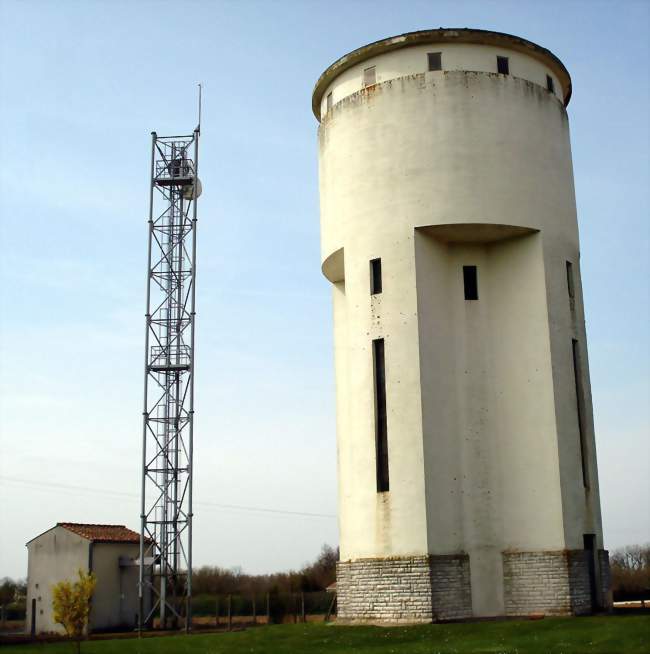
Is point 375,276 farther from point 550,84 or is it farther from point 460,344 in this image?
point 550,84

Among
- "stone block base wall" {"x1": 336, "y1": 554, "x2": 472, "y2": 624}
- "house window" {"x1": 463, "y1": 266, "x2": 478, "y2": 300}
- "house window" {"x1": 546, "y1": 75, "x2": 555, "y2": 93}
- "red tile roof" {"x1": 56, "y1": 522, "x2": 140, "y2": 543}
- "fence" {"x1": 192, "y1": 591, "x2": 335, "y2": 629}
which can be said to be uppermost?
"house window" {"x1": 546, "y1": 75, "x2": 555, "y2": 93}

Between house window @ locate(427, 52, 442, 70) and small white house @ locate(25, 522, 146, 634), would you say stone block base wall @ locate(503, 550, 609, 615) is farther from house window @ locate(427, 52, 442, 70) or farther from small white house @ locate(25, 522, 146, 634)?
small white house @ locate(25, 522, 146, 634)

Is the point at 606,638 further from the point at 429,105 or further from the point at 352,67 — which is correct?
the point at 352,67

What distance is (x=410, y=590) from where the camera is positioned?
28422 mm

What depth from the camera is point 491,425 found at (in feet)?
101

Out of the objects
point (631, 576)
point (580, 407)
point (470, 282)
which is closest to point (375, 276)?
point (470, 282)

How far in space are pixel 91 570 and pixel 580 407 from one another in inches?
1060

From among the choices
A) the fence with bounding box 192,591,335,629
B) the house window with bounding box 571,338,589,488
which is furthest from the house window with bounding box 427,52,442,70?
the fence with bounding box 192,591,335,629

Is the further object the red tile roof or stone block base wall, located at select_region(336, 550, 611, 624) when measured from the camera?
the red tile roof

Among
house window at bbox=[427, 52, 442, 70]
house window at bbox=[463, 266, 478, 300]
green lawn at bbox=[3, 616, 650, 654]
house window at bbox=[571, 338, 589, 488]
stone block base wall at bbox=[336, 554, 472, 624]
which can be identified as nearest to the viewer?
green lawn at bbox=[3, 616, 650, 654]

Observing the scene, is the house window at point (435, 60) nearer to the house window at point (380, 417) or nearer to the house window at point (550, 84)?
the house window at point (550, 84)

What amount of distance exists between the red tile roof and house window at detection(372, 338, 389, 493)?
22.0m

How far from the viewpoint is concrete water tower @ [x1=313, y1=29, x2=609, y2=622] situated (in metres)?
29.3

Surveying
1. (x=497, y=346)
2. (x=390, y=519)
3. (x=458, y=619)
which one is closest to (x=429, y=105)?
(x=497, y=346)
